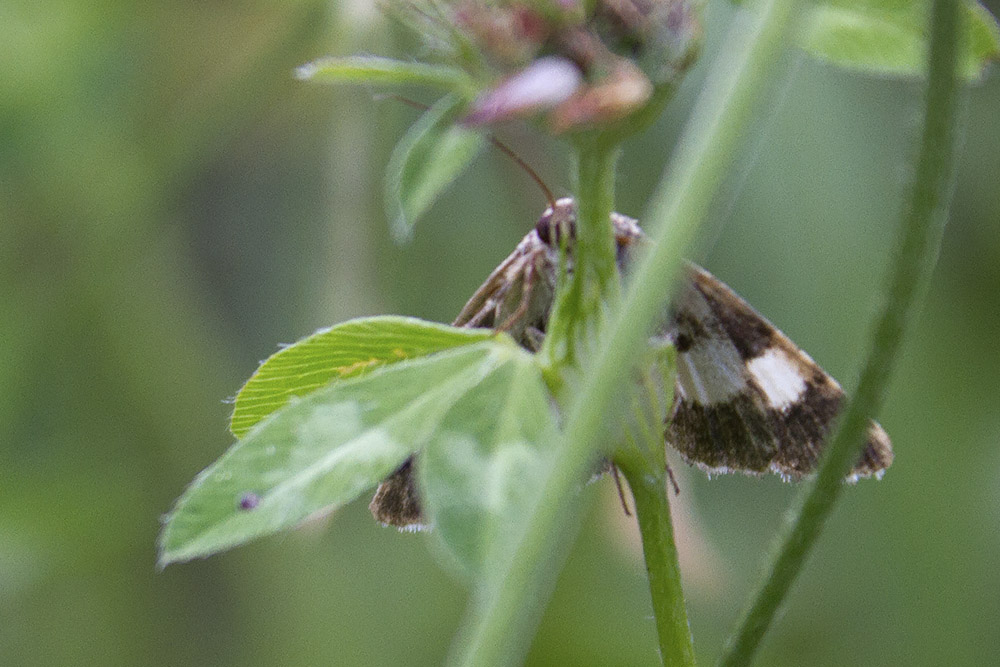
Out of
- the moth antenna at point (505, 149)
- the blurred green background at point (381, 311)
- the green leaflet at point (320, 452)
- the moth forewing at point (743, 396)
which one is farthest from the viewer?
the blurred green background at point (381, 311)

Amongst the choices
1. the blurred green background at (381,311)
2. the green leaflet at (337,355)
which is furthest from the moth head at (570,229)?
the blurred green background at (381,311)

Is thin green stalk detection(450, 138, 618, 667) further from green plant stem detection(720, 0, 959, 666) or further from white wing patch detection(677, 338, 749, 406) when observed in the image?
white wing patch detection(677, 338, 749, 406)

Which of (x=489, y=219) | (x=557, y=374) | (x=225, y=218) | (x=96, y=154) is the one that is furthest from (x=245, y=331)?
(x=557, y=374)

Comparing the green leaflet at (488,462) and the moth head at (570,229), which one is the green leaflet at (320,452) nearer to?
the green leaflet at (488,462)

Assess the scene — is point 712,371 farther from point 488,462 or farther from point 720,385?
point 488,462

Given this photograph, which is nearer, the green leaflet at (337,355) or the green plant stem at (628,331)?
the green plant stem at (628,331)

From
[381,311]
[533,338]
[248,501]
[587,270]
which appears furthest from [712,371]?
[381,311]
